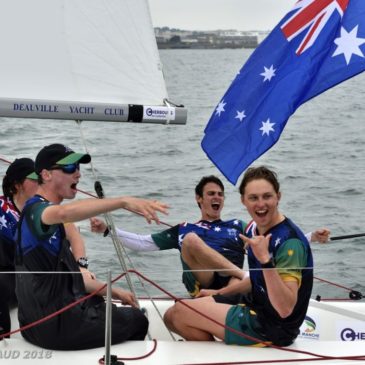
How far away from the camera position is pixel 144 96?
395cm

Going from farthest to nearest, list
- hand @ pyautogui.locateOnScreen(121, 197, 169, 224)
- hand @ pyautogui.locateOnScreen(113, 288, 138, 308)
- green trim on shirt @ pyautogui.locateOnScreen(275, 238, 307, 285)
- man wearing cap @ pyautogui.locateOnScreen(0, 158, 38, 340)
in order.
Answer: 1. man wearing cap @ pyautogui.locateOnScreen(0, 158, 38, 340)
2. hand @ pyautogui.locateOnScreen(113, 288, 138, 308)
3. green trim on shirt @ pyautogui.locateOnScreen(275, 238, 307, 285)
4. hand @ pyautogui.locateOnScreen(121, 197, 169, 224)

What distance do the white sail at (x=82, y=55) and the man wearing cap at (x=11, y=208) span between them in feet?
1.42

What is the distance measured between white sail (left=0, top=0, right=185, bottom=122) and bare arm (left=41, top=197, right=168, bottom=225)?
2.42ft

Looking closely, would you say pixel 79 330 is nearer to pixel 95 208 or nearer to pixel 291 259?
pixel 95 208

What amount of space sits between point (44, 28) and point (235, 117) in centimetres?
108

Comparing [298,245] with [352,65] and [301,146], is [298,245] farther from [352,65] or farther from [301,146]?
[301,146]

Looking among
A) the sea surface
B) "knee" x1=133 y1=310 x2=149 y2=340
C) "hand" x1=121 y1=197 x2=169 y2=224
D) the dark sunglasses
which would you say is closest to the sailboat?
"knee" x1=133 y1=310 x2=149 y2=340

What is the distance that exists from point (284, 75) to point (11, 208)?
146 centimetres

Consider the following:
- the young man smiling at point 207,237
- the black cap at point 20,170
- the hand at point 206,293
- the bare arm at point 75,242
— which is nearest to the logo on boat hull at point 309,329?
the young man smiling at point 207,237

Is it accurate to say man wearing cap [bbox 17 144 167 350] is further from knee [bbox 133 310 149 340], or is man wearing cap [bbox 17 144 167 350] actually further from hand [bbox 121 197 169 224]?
hand [bbox 121 197 169 224]

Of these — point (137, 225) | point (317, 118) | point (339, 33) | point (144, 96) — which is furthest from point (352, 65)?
point (317, 118)

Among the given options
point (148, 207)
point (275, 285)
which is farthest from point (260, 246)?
point (148, 207)

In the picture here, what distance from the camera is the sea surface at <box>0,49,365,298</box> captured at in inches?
297

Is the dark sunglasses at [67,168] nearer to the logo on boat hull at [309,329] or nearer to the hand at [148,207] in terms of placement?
the hand at [148,207]
